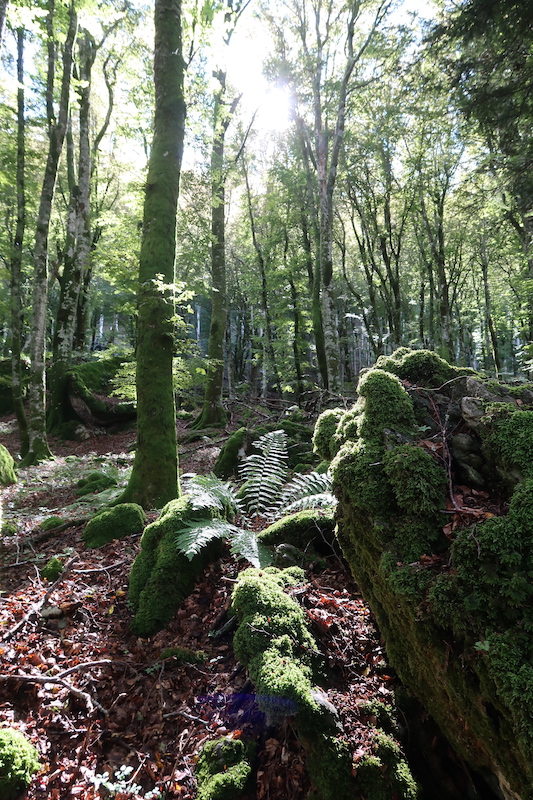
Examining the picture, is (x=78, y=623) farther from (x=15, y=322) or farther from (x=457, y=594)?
(x=15, y=322)

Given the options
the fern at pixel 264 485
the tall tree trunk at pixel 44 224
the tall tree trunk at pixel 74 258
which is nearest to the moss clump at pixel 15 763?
the fern at pixel 264 485

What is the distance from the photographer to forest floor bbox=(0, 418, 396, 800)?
2328mm

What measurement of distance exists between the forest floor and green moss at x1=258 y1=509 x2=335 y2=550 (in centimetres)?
34

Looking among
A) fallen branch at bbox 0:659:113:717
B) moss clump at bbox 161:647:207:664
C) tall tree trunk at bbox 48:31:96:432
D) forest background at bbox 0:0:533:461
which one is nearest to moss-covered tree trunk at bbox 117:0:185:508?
forest background at bbox 0:0:533:461

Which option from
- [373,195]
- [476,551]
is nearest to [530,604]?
[476,551]

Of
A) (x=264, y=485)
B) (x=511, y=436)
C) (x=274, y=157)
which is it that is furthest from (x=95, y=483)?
(x=274, y=157)

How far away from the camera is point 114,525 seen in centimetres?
535

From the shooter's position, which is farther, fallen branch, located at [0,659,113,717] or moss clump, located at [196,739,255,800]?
fallen branch, located at [0,659,113,717]

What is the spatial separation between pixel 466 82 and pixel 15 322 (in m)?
12.3

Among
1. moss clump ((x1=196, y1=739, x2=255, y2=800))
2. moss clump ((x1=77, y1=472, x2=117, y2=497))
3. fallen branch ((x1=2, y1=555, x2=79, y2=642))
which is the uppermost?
moss clump ((x1=77, y1=472, x2=117, y2=497))

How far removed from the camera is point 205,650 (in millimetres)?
3297

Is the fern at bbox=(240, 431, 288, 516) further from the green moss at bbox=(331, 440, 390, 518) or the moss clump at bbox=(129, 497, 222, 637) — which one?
the green moss at bbox=(331, 440, 390, 518)

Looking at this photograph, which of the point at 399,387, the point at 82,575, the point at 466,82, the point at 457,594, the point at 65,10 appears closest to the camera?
the point at 457,594

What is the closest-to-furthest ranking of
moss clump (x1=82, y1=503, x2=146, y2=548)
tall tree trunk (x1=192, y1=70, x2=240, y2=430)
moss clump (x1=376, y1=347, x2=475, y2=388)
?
1. moss clump (x1=376, y1=347, x2=475, y2=388)
2. moss clump (x1=82, y1=503, x2=146, y2=548)
3. tall tree trunk (x1=192, y1=70, x2=240, y2=430)
